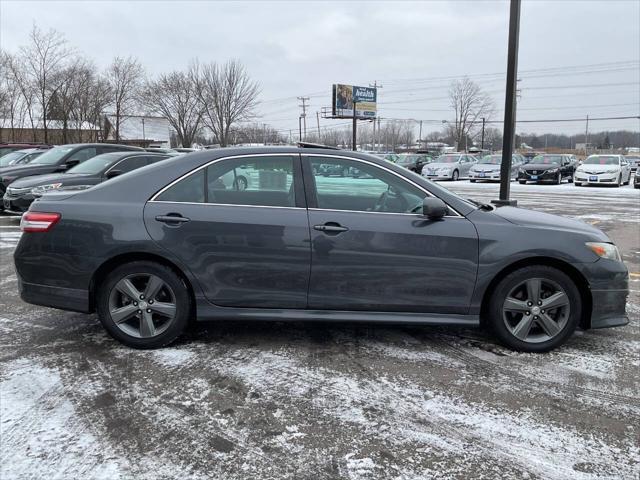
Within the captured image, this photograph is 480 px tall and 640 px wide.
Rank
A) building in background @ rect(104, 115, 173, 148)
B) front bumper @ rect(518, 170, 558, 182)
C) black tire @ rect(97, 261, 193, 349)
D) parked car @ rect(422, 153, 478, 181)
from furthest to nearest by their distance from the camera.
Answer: building in background @ rect(104, 115, 173, 148), parked car @ rect(422, 153, 478, 181), front bumper @ rect(518, 170, 558, 182), black tire @ rect(97, 261, 193, 349)

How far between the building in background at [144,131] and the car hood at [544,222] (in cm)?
5069

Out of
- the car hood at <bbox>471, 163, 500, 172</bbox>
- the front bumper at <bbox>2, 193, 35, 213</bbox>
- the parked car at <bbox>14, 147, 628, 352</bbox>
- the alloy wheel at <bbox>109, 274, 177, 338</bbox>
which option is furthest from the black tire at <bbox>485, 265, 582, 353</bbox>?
the car hood at <bbox>471, 163, 500, 172</bbox>

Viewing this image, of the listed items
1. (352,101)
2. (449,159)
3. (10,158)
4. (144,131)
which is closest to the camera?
(10,158)

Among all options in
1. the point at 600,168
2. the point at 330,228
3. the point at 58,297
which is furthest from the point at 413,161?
the point at 58,297

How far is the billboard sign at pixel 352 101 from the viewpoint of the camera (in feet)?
186

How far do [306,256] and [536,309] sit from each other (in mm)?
1833

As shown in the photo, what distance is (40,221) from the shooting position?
3918 millimetres

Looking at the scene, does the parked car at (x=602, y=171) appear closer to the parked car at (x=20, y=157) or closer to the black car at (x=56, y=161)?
the black car at (x=56, y=161)

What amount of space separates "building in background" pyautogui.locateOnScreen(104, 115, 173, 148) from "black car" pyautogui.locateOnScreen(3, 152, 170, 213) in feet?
140

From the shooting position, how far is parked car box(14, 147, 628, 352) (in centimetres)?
380

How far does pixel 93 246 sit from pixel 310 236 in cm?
166

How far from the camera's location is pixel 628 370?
3.72m

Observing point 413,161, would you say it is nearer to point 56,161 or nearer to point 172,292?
point 56,161

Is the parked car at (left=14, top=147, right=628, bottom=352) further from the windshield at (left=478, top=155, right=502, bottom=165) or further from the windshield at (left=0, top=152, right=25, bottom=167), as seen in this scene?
the windshield at (left=478, top=155, right=502, bottom=165)
